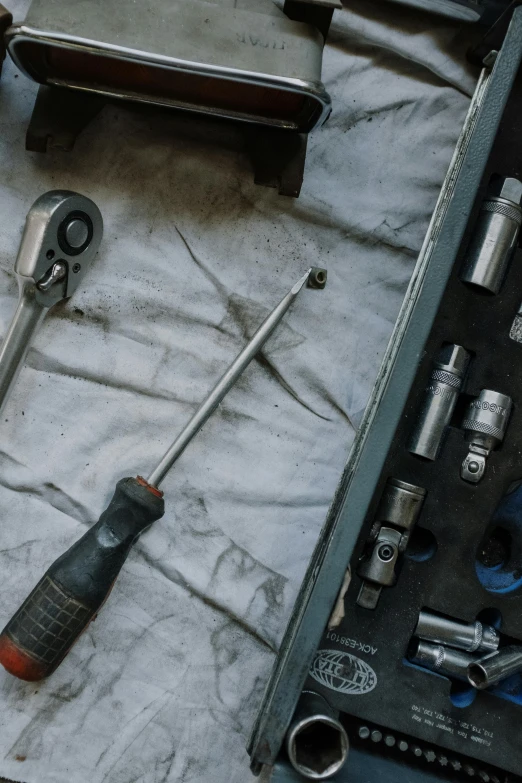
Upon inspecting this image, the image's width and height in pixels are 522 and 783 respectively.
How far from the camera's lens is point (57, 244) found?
846 mm

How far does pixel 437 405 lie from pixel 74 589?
419 millimetres

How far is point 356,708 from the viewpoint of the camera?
2.72 feet

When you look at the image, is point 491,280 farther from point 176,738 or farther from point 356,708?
point 176,738

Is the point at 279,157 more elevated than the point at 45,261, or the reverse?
the point at 279,157

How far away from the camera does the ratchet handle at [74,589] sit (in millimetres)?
794

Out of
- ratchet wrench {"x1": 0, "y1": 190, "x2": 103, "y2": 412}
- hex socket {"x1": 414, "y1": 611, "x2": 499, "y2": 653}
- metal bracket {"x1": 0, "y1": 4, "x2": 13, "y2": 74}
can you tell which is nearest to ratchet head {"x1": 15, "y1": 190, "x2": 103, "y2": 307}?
ratchet wrench {"x1": 0, "y1": 190, "x2": 103, "y2": 412}

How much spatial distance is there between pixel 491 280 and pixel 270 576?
42 cm

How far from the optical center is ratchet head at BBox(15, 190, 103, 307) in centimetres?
83

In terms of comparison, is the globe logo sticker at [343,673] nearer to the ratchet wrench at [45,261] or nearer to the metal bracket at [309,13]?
the ratchet wrench at [45,261]

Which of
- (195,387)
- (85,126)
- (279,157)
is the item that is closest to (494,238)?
(279,157)

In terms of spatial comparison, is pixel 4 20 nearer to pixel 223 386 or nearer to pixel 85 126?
pixel 85 126

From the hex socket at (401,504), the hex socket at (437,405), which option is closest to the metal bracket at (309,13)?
the hex socket at (437,405)

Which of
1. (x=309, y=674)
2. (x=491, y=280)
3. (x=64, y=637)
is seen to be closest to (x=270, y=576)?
(x=309, y=674)

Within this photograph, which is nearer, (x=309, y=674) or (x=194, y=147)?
(x=309, y=674)
